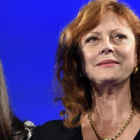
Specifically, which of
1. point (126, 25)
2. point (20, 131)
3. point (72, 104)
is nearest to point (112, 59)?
point (126, 25)

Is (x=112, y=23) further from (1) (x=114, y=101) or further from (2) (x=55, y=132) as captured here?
(2) (x=55, y=132)

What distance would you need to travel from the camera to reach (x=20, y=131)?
1.69 meters

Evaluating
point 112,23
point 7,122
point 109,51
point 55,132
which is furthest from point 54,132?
point 112,23

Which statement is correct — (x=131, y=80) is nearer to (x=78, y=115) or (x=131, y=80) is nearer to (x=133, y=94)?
(x=133, y=94)

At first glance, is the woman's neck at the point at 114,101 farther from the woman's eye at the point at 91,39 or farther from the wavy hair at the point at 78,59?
the woman's eye at the point at 91,39

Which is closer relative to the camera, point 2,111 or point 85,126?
point 2,111

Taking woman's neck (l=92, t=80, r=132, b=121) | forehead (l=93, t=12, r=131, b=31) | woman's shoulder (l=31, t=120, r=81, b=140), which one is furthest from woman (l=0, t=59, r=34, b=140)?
forehead (l=93, t=12, r=131, b=31)

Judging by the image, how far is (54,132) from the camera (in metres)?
1.78

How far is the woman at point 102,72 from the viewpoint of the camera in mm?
1698

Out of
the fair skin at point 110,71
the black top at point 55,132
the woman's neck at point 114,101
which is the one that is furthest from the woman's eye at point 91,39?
the black top at point 55,132

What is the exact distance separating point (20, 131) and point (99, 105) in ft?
1.16

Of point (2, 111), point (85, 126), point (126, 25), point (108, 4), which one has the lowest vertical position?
point (85, 126)

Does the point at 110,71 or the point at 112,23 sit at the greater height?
the point at 112,23

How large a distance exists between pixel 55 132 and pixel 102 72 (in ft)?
1.07
